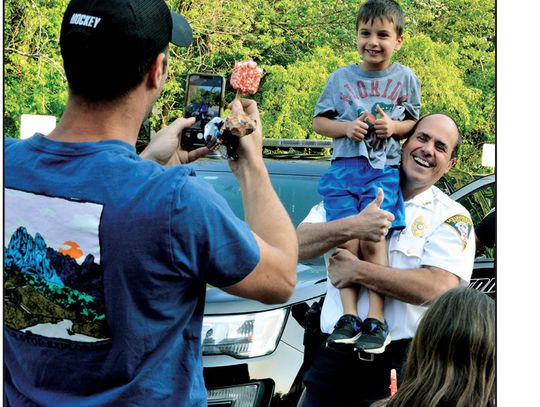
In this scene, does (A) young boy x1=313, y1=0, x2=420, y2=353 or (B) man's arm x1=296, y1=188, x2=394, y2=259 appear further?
(A) young boy x1=313, y1=0, x2=420, y2=353

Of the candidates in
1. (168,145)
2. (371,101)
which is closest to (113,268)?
(168,145)

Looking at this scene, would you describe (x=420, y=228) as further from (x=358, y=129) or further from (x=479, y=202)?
(x=479, y=202)

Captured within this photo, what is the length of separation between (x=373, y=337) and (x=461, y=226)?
1.68 feet

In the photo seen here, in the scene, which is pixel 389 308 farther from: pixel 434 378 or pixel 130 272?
pixel 130 272

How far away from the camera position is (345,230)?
3.06 metres

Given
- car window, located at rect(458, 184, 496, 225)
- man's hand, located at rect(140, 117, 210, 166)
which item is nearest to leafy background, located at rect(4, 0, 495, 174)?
car window, located at rect(458, 184, 496, 225)

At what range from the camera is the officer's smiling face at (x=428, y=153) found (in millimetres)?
3068

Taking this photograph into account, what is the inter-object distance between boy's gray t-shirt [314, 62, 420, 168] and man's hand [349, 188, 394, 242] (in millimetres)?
319

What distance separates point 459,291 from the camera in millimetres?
2131

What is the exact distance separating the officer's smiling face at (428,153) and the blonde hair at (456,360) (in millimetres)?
1040

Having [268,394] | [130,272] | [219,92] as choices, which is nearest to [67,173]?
[130,272]

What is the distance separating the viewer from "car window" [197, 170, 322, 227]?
4.89 meters

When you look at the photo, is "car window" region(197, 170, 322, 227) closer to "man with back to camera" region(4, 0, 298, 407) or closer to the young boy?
the young boy

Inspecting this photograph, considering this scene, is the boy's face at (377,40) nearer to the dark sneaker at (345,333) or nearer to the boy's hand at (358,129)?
the boy's hand at (358,129)
